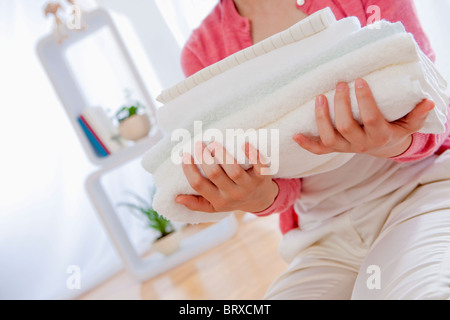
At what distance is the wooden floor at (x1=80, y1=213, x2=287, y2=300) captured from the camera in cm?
138

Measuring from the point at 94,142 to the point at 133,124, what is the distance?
0.18 m

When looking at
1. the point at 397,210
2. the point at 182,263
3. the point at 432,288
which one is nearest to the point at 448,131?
the point at 397,210

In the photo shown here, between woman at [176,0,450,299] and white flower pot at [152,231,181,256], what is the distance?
45.1 inches

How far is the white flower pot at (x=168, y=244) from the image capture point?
77.2 inches

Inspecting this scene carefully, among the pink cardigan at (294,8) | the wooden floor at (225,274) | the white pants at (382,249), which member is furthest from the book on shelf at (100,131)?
the white pants at (382,249)

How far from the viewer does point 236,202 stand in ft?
2.17

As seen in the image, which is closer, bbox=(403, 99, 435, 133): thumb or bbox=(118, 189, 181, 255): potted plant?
bbox=(403, 99, 435, 133): thumb

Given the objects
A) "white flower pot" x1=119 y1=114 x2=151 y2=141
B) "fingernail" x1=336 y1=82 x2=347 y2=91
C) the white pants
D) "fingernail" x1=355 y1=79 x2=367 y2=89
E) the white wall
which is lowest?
the white pants

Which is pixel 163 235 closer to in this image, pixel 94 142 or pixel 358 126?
pixel 94 142

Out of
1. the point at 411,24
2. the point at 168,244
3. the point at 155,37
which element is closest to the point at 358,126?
the point at 411,24

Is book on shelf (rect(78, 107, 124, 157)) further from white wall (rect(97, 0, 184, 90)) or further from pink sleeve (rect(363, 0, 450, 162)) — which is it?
pink sleeve (rect(363, 0, 450, 162))

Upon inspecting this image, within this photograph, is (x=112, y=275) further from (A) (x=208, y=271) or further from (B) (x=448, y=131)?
(B) (x=448, y=131)

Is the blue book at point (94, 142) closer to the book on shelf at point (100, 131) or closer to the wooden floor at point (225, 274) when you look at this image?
the book on shelf at point (100, 131)

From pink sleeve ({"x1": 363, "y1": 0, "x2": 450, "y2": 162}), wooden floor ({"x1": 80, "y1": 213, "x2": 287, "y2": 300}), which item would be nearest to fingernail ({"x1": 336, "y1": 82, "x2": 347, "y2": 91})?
pink sleeve ({"x1": 363, "y1": 0, "x2": 450, "y2": 162})
